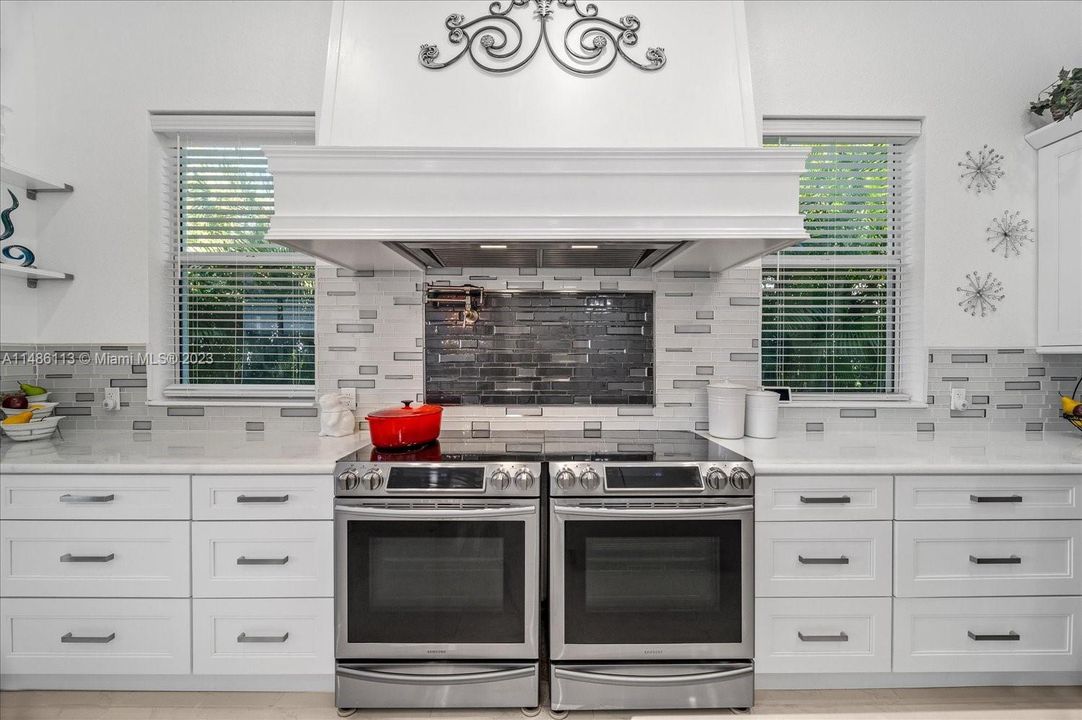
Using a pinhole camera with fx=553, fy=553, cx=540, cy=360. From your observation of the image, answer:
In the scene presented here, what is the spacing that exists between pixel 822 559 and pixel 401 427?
5.14 feet

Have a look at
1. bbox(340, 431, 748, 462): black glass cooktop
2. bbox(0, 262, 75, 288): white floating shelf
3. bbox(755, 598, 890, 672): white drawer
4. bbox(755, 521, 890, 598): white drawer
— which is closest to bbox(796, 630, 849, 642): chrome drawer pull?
bbox(755, 598, 890, 672): white drawer

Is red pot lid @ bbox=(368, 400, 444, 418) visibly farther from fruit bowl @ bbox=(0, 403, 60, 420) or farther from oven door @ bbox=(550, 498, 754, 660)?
fruit bowl @ bbox=(0, 403, 60, 420)

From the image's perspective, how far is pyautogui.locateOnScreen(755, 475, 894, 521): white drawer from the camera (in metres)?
1.92

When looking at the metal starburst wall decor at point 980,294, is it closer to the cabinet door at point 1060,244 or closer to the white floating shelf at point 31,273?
the cabinet door at point 1060,244

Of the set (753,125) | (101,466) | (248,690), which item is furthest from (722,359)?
(101,466)

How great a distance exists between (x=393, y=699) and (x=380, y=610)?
30cm

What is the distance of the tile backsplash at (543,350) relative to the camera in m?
2.58

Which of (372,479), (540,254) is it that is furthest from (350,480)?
(540,254)

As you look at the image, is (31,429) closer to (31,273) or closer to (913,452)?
(31,273)

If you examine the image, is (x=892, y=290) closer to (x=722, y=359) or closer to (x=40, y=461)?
(x=722, y=359)

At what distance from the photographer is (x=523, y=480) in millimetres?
1883

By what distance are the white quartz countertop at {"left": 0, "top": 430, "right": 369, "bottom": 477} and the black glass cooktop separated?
19 centimetres

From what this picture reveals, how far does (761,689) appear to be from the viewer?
78.4 inches

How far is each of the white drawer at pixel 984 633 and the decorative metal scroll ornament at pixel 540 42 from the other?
2.19m
